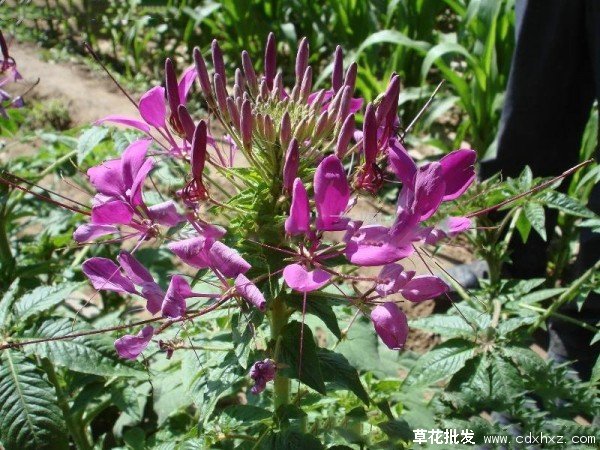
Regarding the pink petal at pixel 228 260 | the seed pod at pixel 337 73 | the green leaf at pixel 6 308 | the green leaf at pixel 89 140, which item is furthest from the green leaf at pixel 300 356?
the green leaf at pixel 89 140

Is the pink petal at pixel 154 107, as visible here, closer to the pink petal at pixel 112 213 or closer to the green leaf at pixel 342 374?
the pink petal at pixel 112 213

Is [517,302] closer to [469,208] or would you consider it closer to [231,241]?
[469,208]

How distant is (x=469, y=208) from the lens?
130cm

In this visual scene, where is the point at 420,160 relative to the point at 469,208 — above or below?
above

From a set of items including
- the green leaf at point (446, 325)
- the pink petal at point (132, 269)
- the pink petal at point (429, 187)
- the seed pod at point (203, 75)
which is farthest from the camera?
the green leaf at point (446, 325)

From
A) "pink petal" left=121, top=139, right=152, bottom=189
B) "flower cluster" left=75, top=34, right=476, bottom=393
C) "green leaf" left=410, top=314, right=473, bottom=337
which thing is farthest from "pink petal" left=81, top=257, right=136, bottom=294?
"green leaf" left=410, top=314, right=473, bottom=337

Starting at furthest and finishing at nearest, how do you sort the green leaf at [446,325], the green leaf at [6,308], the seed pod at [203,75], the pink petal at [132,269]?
the green leaf at [446,325], the green leaf at [6,308], the seed pod at [203,75], the pink petal at [132,269]

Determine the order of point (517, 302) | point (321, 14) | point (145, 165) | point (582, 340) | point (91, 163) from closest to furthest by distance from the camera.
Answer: point (145, 165) → point (517, 302) → point (91, 163) → point (582, 340) → point (321, 14)

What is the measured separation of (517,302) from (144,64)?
3.63 meters

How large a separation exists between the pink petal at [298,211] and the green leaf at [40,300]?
52cm

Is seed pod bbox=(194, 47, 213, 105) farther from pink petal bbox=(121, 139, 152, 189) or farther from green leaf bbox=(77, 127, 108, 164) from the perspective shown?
green leaf bbox=(77, 127, 108, 164)

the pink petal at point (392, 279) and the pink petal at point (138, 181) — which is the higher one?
the pink petal at point (138, 181)

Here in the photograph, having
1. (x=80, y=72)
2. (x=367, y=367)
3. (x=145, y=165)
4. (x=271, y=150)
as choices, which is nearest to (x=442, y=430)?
(x=367, y=367)

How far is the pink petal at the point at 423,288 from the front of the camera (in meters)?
0.73
